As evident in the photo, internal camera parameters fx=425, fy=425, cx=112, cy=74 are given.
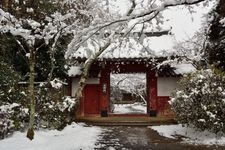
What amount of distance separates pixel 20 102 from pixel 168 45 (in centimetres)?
1646

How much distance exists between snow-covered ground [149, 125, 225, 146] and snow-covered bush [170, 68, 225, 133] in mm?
393

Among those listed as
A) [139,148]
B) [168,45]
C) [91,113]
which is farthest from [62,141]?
[168,45]

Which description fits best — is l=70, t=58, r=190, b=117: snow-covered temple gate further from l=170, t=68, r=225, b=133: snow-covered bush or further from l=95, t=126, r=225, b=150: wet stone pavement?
l=170, t=68, r=225, b=133: snow-covered bush

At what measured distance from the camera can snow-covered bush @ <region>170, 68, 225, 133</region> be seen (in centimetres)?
1558

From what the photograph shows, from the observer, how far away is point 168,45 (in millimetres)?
30188

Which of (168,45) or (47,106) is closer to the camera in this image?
(47,106)

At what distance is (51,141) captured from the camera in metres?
14.3

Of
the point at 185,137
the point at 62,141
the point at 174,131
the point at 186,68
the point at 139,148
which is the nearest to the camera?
the point at 139,148

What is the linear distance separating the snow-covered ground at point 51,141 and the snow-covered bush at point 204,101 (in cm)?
376

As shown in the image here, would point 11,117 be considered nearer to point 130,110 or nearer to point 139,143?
point 139,143

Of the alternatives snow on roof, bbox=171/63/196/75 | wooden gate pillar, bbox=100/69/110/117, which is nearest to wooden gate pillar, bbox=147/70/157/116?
snow on roof, bbox=171/63/196/75

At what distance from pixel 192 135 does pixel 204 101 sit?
1980mm

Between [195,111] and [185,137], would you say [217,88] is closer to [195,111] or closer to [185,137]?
[195,111]

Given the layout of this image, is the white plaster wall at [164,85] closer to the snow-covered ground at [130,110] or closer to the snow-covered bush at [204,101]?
the snow-covered ground at [130,110]
